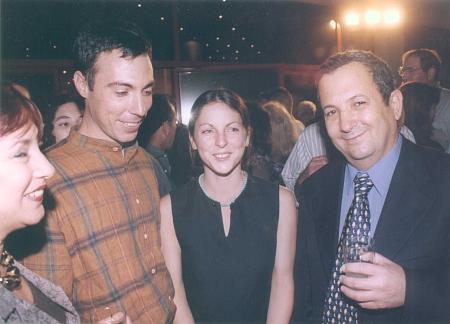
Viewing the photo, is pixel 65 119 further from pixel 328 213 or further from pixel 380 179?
pixel 380 179

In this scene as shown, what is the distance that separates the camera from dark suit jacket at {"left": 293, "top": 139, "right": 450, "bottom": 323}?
68.6 inches

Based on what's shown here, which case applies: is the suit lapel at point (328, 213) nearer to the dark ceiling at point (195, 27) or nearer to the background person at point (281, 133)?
the background person at point (281, 133)

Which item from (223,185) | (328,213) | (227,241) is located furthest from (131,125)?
(328,213)

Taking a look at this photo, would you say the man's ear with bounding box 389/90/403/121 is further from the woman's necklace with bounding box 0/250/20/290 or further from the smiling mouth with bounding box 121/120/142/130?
the woman's necklace with bounding box 0/250/20/290

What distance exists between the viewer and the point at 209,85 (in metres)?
7.18

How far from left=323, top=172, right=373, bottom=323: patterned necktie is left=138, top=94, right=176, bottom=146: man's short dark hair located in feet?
9.30

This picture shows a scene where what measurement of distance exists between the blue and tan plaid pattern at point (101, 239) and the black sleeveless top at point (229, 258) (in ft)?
0.57

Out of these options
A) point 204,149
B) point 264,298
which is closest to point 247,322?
point 264,298

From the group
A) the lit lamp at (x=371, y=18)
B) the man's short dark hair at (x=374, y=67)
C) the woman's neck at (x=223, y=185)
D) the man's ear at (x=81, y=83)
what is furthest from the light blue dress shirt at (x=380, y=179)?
the lit lamp at (x=371, y=18)

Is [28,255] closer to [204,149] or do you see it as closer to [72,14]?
[204,149]

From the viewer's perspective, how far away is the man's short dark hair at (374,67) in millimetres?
1971

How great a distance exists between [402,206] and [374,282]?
0.43 meters

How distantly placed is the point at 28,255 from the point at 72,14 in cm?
568

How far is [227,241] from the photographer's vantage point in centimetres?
221
